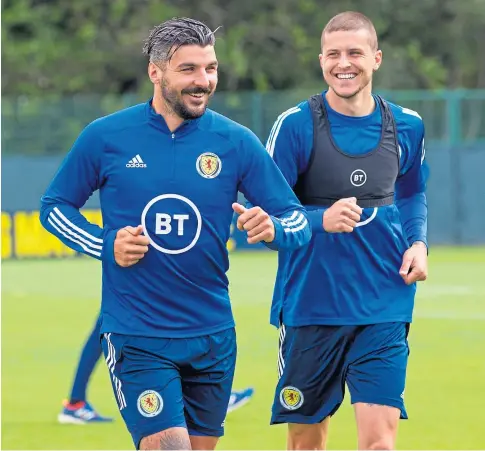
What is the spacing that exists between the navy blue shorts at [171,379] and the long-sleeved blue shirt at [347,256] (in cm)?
100

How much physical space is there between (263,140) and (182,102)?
22952mm

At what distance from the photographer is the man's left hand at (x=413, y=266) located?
718 centimetres

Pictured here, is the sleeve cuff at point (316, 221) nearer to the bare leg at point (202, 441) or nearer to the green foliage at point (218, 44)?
the bare leg at point (202, 441)

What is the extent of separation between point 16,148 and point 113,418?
19.1m

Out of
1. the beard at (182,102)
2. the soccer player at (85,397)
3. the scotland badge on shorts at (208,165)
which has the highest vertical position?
the beard at (182,102)

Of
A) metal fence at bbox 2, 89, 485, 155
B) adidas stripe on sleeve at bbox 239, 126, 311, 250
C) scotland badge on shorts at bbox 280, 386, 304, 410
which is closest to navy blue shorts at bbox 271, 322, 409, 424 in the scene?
scotland badge on shorts at bbox 280, 386, 304, 410

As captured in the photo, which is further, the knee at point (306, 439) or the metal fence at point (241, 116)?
the metal fence at point (241, 116)

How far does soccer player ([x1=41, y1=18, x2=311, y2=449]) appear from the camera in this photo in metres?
6.19

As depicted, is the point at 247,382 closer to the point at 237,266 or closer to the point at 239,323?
the point at 239,323

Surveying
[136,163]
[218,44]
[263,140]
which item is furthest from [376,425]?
[218,44]

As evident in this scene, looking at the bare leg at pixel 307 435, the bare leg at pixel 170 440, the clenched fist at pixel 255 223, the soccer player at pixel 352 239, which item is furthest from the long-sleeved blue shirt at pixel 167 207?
the bare leg at pixel 307 435

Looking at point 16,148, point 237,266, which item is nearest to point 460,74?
point 16,148

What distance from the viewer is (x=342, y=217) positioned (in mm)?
6805

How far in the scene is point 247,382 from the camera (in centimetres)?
1200
